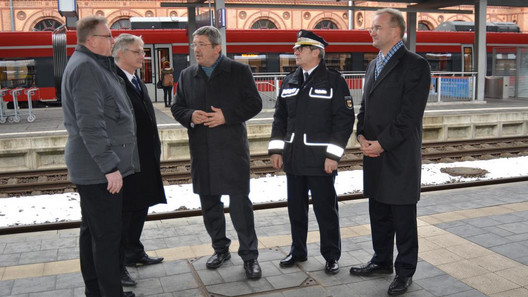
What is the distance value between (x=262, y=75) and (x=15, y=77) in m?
9.14

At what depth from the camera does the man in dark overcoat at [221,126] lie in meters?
4.21

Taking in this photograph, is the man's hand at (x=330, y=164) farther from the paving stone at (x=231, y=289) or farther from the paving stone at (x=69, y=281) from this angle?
the paving stone at (x=69, y=281)

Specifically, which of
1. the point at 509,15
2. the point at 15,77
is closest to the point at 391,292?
the point at 15,77

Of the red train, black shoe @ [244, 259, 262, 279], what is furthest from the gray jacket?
the red train

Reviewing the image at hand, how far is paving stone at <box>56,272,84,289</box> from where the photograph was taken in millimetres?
3969

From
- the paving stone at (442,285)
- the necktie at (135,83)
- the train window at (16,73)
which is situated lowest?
the paving stone at (442,285)

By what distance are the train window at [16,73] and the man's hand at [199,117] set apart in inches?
654

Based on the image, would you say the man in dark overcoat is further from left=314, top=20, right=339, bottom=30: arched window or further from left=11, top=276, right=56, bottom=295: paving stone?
left=314, top=20, right=339, bottom=30: arched window

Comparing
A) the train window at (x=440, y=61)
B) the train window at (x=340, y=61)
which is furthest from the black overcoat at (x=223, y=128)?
the train window at (x=440, y=61)

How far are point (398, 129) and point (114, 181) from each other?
6.69ft

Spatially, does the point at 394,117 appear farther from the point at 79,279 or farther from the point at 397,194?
the point at 79,279

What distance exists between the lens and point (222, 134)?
14.0 feet

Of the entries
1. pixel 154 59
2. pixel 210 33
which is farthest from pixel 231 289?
pixel 154 59

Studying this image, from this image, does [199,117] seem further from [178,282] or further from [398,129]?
[398,129]
